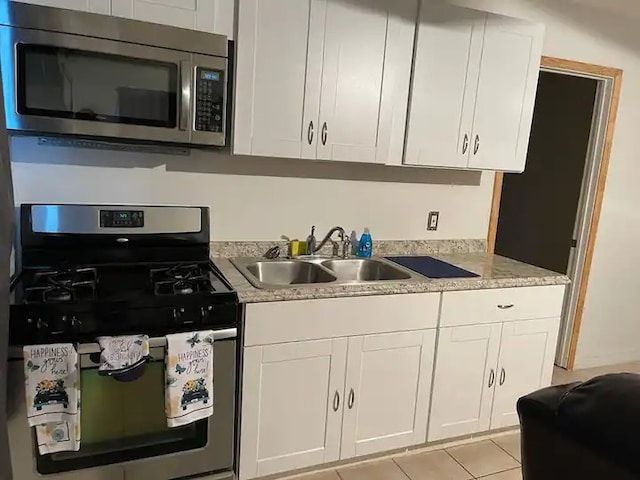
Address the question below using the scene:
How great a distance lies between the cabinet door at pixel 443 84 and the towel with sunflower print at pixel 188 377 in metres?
1.33

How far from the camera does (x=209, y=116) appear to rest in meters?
2.01

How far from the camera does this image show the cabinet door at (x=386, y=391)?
7.47ft

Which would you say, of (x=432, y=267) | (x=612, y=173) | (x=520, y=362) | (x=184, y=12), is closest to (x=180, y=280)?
(x=184, y=12)

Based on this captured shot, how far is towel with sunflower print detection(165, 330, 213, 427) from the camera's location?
1825mm

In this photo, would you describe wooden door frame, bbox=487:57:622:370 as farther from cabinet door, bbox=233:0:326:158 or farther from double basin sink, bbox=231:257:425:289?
cabinet door, bbox=233:0:326:158

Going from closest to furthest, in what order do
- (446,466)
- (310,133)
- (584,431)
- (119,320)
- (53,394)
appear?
(584,431) < (53,394) < (119,320) < (310,133) < (446,466)

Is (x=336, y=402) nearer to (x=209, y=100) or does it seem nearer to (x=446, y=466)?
(x=446, y=466)

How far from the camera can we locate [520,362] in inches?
105

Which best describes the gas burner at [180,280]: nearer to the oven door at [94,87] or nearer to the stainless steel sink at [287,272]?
the stainless steel sink at [287,272]

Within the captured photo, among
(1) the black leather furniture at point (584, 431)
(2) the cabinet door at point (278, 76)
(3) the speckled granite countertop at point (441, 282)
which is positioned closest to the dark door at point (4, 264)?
(3) the speckled granite countertop at point (441, 282)

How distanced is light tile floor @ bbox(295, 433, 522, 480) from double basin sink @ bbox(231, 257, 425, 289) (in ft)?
2.96

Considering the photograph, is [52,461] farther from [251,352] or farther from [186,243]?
[186,243]

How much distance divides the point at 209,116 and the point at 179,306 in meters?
0.76

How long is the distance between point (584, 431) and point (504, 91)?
214cm
